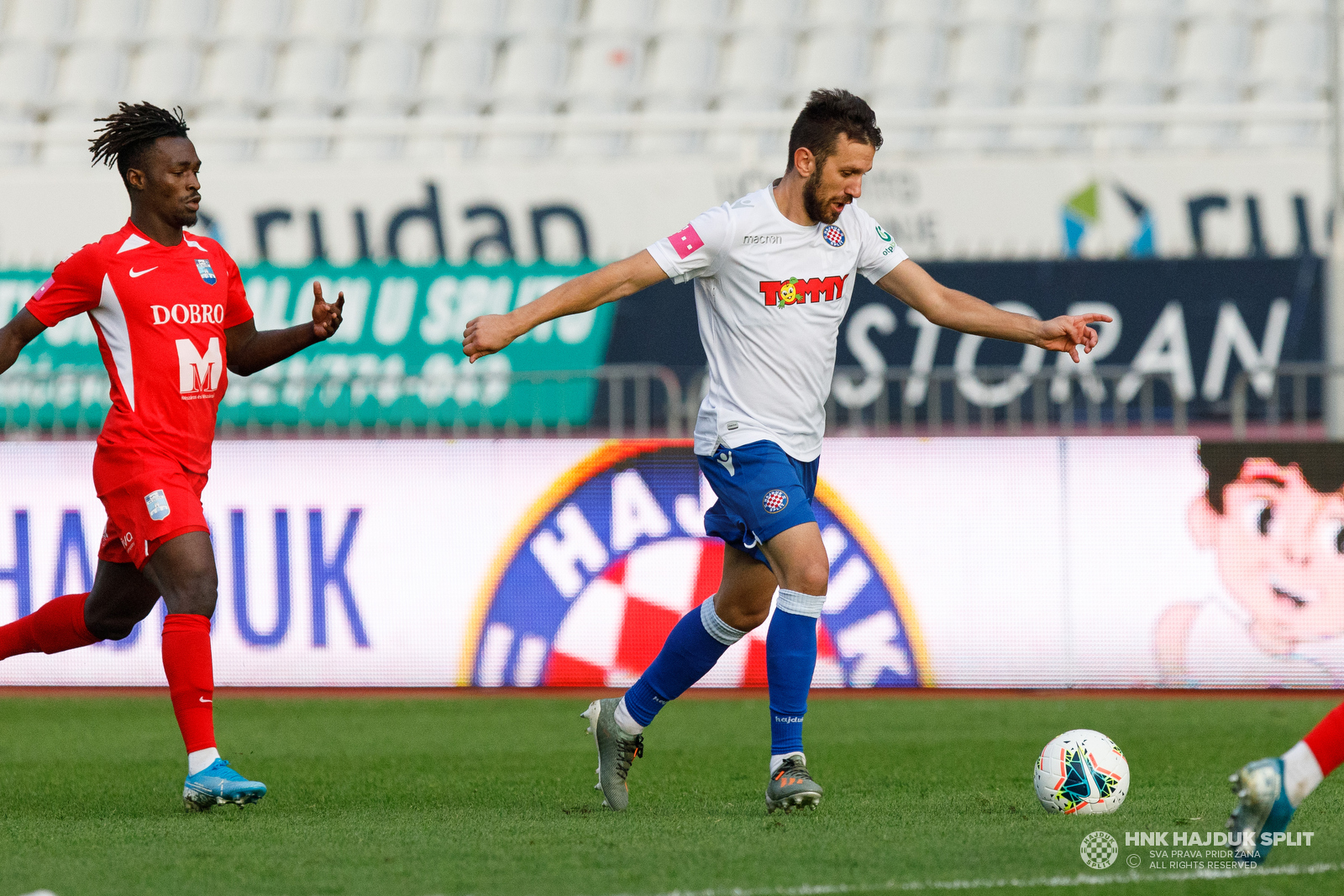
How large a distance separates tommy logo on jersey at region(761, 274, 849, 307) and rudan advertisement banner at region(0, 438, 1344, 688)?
12.7 feet

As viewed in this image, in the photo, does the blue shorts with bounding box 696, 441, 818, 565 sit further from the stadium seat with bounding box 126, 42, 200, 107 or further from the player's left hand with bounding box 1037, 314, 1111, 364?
the stadium seat with bounding box 126, 42, 200, 107

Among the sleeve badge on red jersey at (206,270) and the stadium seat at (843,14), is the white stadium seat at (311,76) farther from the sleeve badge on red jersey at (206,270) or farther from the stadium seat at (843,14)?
the sleeve badge on red jersey at (206,270)

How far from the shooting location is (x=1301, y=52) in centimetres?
1611

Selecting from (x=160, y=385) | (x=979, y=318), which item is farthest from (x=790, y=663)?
(x=160, y=385)

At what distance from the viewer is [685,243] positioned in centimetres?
517

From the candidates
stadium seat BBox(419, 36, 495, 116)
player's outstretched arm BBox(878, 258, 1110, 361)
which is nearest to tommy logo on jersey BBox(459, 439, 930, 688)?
player's outstretched arm BBox(878, 258, 1110, 361)

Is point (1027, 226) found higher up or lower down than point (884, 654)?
higher up

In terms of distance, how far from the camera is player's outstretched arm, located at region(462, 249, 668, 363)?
4805 millimetres

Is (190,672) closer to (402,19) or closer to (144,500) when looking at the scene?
(144,500)

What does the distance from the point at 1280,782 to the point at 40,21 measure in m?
16.2

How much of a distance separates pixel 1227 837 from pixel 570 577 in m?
5.15

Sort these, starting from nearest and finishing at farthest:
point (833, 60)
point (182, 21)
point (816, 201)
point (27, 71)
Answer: point (816, 201) < point (833, 60) < point (27, 71) < point (182, 21)

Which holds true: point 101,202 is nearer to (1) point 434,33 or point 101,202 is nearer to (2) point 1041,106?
(1) point 434,33

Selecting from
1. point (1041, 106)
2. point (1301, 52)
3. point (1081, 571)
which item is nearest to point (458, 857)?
point (1081, 571)
